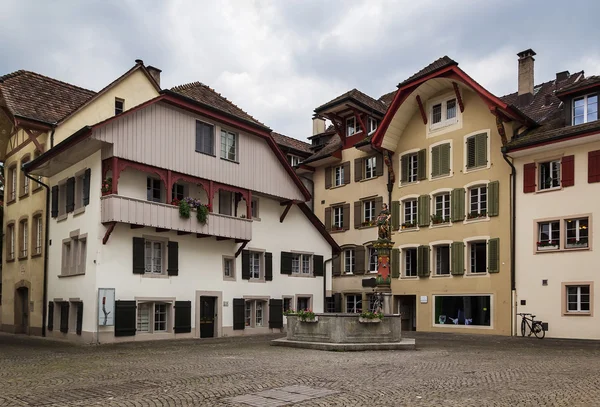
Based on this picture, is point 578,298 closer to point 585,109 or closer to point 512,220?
point 512,220

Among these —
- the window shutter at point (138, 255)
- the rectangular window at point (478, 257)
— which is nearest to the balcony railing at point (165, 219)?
the window shutter at point (138, 255)

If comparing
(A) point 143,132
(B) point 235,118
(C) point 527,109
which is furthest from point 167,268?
(C) point 527,109

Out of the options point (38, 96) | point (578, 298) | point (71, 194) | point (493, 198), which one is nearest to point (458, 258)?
point (493, 198)

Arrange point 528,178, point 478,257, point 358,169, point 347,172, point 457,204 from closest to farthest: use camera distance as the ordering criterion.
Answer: point 528,178, point 478,257, point 457,204, point 358,169, point 347,172

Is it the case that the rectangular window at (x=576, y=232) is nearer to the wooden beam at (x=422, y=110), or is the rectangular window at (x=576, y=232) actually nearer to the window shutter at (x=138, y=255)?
the wooden beam at (x=422, y=110)

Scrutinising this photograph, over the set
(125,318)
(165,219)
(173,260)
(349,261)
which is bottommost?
(125,318)

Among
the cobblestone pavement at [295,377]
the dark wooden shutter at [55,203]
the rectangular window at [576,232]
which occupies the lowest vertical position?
the cobblestone pavement at [295,377]

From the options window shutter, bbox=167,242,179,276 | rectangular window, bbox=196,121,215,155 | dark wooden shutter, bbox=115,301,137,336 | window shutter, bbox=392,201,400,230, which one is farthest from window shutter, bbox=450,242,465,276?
dark wooden shutter, bbox=115,301,137,336

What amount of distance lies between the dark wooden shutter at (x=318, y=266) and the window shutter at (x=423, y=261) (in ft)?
16.5

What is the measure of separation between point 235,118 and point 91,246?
8446 mm

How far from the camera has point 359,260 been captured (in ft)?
117

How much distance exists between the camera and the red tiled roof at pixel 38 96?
2661 cm

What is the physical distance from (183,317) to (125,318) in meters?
2.89

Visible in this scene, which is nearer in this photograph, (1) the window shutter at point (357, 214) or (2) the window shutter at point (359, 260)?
(2) the window shutter at point (359, 260)
